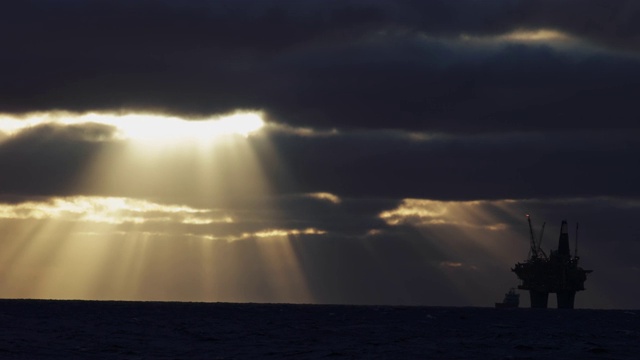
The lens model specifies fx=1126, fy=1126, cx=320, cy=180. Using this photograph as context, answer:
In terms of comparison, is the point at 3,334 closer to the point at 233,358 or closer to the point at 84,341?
the point at 84,341

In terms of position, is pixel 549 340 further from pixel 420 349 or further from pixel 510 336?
pixel 420 349

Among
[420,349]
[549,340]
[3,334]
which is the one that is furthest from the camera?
[549,340]

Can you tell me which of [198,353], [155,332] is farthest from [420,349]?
[155,332]

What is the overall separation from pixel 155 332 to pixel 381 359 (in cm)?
5526

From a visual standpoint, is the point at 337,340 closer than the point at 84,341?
No

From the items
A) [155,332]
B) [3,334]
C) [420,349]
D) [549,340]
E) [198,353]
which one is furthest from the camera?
[155,332]

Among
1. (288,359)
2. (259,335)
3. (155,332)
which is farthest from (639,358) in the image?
(155,332)

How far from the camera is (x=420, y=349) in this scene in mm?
111062

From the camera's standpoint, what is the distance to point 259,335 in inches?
5394

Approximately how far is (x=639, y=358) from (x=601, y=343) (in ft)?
90.5

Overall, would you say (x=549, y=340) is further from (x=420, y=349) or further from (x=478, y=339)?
(x=420, y=349)

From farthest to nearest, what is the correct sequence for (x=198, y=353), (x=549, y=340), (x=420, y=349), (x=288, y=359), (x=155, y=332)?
(x=155, y=332), (x=549, y=340), (x=420, y=349), (x=198, y=353), (x=288, y=359)

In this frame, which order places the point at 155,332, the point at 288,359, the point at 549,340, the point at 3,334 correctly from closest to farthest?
the point at 288,359 → the point at 3,334 → the point at 549,340 → the point at 155,332

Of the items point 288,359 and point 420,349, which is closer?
point 288,359
